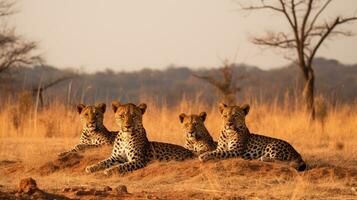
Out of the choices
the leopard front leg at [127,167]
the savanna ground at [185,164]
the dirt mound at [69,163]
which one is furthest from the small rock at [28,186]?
the dirt mound at [69,163]

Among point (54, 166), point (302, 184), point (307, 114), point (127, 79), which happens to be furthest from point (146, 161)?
point (127, 79)

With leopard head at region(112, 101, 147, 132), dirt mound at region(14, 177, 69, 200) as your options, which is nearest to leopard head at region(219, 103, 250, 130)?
leopard head at region(112, 101, 147, 132)

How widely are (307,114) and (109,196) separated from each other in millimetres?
11563

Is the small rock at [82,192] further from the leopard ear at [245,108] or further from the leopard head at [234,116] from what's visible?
the leopard ear at [245,108]

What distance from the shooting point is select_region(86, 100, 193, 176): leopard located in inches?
402

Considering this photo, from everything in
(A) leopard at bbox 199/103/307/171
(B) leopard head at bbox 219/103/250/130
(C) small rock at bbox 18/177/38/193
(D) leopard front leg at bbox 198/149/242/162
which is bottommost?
(C) small rock at bbox 18/177/38/193

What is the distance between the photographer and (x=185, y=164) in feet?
31.9

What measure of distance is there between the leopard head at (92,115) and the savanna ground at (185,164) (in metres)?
0.40

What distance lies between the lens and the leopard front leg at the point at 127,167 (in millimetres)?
9820

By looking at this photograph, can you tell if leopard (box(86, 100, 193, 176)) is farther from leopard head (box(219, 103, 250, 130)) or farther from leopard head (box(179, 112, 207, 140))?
leopard head (box(219, 103, 250, 130))

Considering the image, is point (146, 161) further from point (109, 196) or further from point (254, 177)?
point (109, 196)

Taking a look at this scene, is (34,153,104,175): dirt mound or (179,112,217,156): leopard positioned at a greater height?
(179,112,217,156): leopard

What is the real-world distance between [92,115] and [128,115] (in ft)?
4.43

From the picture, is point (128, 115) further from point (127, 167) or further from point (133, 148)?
point (127, 167)
